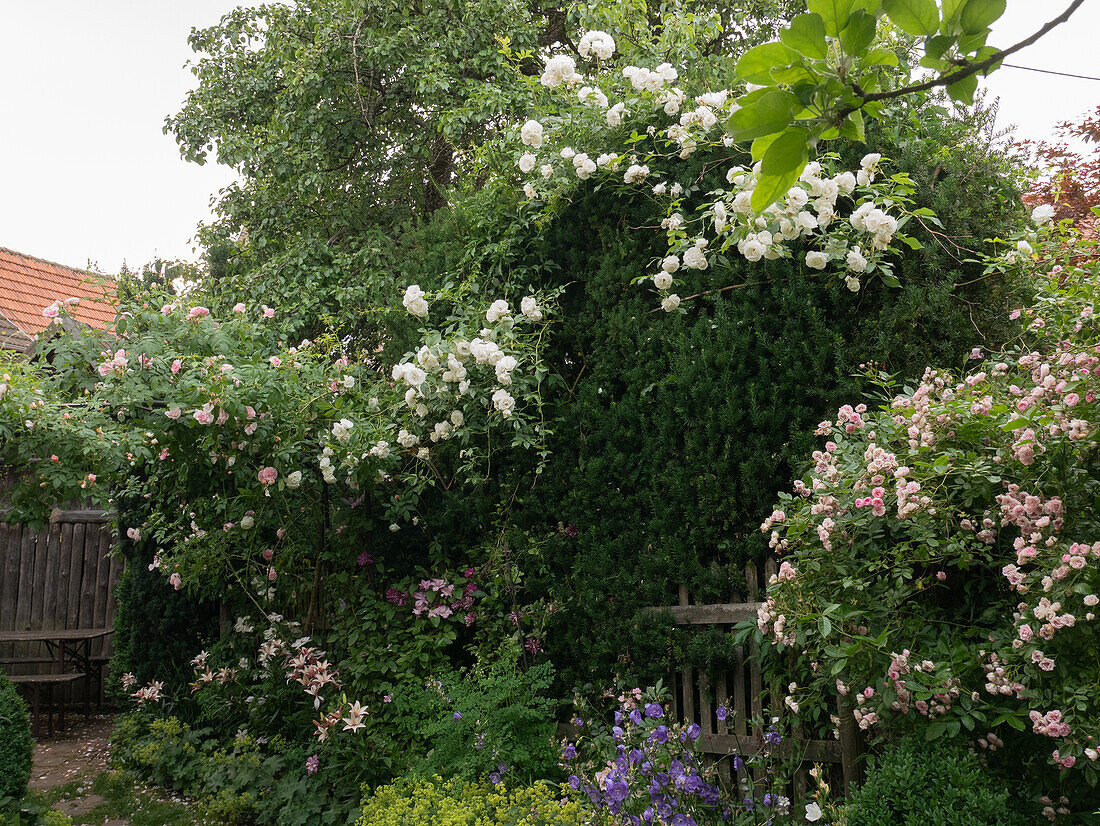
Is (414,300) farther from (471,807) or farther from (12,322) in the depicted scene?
(12,322)

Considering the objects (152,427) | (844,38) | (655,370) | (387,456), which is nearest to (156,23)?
(152,427)

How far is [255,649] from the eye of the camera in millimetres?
5305

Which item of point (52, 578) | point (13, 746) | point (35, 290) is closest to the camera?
point (13, 746)

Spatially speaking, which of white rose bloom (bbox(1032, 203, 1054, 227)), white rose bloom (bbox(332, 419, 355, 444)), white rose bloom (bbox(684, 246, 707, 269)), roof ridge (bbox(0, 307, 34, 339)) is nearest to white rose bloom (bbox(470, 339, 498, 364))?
white rose bloom (bbox(332, 419, 355, 444))

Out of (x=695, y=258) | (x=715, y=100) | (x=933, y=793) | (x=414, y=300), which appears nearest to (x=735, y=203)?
(x=695, y=258)

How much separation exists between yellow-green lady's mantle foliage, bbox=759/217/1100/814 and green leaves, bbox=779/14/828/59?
1.74 m

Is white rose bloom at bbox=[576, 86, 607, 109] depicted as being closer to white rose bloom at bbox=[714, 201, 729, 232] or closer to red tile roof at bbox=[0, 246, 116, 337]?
white rose bloom at bbox=[714, 201, 729, 232]

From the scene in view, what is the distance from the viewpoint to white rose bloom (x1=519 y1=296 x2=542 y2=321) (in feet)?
12.9

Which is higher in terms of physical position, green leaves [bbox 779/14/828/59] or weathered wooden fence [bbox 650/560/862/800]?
green leaves [bbox 779/14/828/59]

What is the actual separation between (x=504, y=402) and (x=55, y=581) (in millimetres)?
6430

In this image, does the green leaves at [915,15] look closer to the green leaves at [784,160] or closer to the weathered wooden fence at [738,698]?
the green leaves at [784,160]

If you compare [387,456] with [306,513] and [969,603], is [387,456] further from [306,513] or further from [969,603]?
[969,603]

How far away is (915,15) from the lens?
0.80 meters

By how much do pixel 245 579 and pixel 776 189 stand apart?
5.21 m
